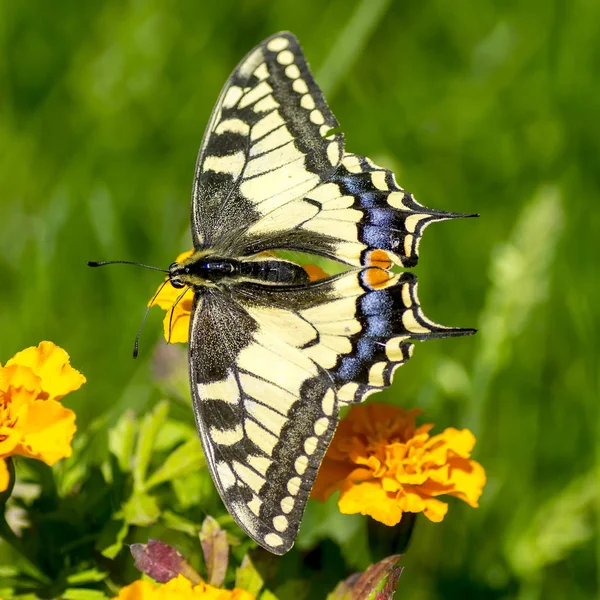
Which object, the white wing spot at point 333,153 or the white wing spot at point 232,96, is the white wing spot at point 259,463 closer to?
the white wing spot at point 333,153

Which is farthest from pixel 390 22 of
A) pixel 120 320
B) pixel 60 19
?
pixel 120 320

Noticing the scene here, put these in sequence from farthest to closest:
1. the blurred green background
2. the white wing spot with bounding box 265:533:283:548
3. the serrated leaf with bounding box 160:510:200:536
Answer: the blurred green background < the serrated leaf with bounding box 160:510:200:536 < the white wing spot with bounding box 265:533:283:548

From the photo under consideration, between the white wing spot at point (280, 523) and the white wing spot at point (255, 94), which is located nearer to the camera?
the white wing spot at point (280, 523)

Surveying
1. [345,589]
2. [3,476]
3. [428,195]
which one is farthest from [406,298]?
[428,195]

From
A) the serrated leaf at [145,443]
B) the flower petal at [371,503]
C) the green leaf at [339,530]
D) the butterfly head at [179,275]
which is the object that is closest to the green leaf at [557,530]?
the green leaf at [339,530]

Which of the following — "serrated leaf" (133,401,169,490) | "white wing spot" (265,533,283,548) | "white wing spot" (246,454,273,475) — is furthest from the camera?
"serrated leaf" (133,401,169,490)

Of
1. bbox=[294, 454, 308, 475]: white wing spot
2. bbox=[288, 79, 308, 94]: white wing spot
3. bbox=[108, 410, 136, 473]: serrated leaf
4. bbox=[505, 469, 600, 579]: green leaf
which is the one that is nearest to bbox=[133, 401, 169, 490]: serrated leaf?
bbox=[108, 410, 136, 473]: serrated leaf

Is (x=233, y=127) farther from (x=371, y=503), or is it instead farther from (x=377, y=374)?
(x=371, y=503)

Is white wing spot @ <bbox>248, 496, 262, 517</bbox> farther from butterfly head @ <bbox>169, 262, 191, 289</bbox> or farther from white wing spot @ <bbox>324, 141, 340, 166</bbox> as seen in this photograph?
white wing spot @ <bbox>324, 141, 340, 166</bbox>

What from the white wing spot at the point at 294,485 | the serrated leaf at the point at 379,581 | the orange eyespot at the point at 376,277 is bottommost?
the serrated leaf at the point at 379,581
